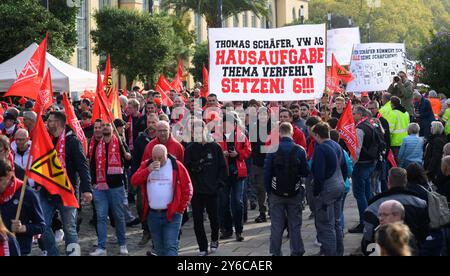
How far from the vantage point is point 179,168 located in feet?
32.4

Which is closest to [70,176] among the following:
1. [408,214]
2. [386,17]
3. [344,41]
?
[408,214]

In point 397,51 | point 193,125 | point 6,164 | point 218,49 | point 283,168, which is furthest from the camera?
point 397,51

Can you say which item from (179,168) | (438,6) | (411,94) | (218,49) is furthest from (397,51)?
(438,6)

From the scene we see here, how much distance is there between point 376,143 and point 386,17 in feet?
365

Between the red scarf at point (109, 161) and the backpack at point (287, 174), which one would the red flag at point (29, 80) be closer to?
the red scarf at point (109, 161)

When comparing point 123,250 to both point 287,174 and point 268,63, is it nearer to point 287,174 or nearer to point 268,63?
point 287,174

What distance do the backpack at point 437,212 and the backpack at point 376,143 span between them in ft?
15.2

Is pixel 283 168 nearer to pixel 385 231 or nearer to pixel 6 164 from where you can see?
pixel 6 164

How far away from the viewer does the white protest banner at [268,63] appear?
15.1 meters

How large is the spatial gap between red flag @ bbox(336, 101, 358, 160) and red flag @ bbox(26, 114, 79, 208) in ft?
17.4

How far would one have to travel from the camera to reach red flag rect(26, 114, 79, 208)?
Answer: 869 centimetres

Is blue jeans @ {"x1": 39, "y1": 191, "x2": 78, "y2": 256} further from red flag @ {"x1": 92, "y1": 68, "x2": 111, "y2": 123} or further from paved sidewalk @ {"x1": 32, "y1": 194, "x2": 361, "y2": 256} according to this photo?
red flag @ {"x1": 92, "y1": 68, "x2": 111, "y2": 123}

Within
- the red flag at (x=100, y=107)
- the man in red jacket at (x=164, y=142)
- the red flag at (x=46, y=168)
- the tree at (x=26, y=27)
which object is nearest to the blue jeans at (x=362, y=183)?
the man in red jacket at (x=164, y=142)
